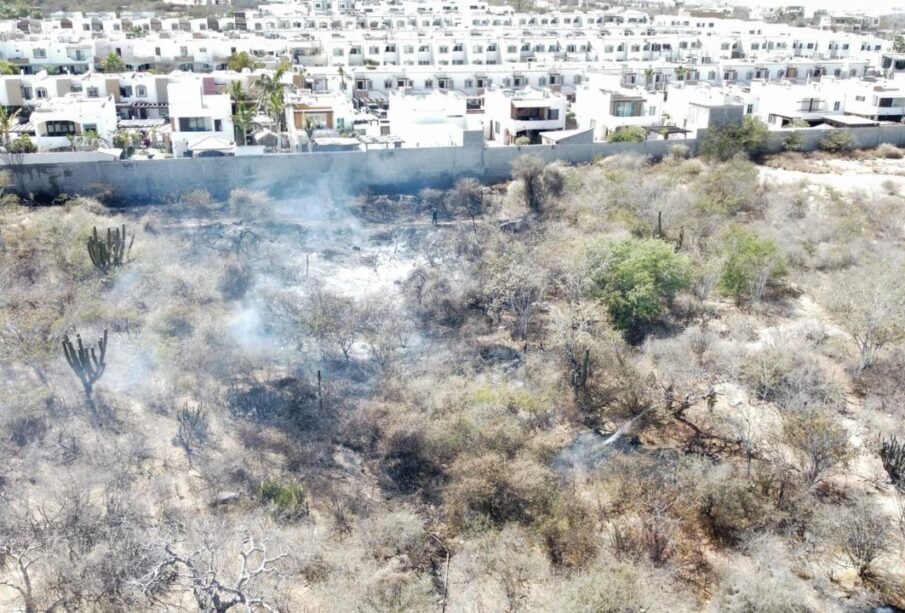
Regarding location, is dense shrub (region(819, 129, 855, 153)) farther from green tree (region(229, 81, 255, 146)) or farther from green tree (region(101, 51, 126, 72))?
green tree (region(101, 51, 126, 72))

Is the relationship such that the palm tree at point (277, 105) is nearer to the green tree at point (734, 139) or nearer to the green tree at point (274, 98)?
the green tree at point (274, 98)

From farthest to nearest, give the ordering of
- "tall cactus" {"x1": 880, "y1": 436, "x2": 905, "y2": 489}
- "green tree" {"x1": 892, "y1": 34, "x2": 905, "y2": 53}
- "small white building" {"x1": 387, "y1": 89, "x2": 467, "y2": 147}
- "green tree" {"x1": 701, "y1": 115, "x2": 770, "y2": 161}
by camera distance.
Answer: "green tree" {"x1": 892, "y1": 34, "x2": 905, "y2": 53}
"small white building" {"x1": 387, "y1": 89, "x2": 467, "y2": 147}
"green tree" {"x1": 701, "y1": 115, "x2": 770, "y2": 161}
"tall cactus" {"x1": 880, "y1": 436, "x2": 905, "y2": 489}

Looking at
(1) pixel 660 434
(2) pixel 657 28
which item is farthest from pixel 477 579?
(2) pixel 657 28

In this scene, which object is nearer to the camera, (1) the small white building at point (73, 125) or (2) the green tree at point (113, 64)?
(1) the small white building at point (73, 125)

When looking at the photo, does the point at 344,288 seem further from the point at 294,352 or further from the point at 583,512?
the point at 583,512

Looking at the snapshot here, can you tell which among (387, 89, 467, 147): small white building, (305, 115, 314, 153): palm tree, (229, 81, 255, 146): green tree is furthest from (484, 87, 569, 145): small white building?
(229, 81, 255, 146): green tree

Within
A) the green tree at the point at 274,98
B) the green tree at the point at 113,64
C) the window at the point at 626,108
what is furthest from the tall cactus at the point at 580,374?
the green tree at the point at 113,64
